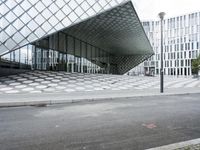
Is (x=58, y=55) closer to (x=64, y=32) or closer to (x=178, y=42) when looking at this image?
(x=64, y=32)

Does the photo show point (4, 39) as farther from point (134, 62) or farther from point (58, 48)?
point (134, 62)

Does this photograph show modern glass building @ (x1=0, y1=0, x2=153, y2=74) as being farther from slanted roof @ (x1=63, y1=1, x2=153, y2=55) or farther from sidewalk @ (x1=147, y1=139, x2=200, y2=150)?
sidewalk @ (x1=147, y1=139, x2=200, y2=150)

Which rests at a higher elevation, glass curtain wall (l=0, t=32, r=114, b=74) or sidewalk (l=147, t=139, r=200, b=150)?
glass curtain wall (l=0, t=32, r=114, b=74)

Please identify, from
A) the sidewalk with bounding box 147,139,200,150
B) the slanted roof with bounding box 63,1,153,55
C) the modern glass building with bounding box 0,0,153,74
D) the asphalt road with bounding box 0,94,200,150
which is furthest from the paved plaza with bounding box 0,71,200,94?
the sidewalk with bounding box 147,139,200,150

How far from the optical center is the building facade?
78.2 m

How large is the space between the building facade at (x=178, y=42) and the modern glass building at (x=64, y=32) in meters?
41.5

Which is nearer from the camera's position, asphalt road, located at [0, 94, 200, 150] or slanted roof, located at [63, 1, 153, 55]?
asphalt road, located at [0, 94, 200, 150]

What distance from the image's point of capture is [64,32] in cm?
3075

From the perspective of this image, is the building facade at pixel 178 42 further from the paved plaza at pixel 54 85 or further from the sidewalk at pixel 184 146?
the sidewalk at pixel 184 146

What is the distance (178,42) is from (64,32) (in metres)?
64.1

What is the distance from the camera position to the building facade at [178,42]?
78.2 meters

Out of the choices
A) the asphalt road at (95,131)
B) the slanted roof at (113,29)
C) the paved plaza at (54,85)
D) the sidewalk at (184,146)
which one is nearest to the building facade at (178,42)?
the slanted roof at (113,29)

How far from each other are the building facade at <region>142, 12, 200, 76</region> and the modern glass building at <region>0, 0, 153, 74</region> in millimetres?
41469

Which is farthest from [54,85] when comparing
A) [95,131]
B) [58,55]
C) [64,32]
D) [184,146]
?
[184,146]
